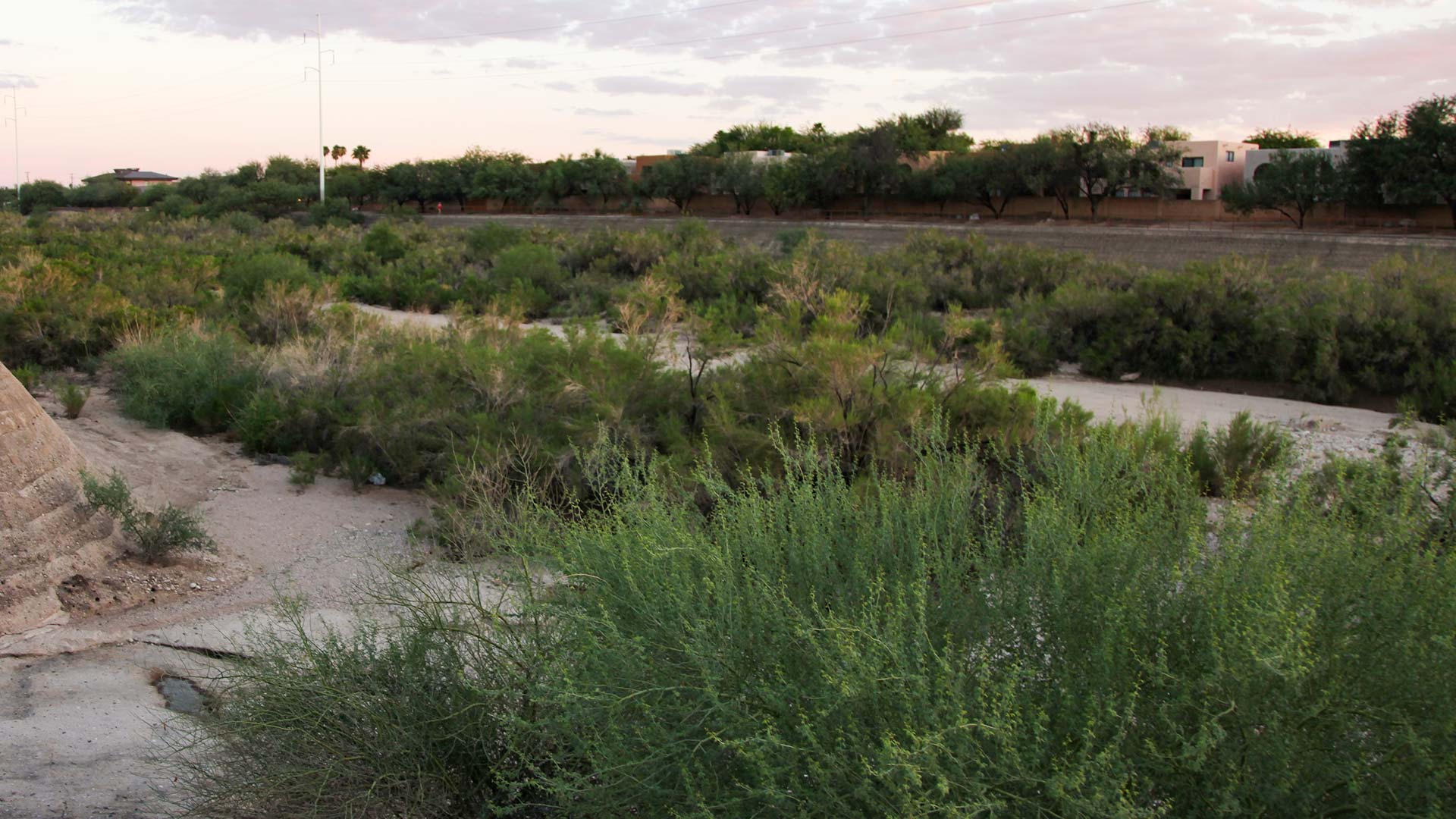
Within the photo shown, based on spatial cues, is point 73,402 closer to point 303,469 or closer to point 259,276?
point 303,469

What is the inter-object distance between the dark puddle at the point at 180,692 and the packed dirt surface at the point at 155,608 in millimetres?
62

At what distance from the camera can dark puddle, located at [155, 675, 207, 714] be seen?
23.7ft

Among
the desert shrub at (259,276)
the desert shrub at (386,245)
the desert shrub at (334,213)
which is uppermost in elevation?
the desert shrub at (334,213)

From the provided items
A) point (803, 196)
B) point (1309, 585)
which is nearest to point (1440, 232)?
point (803, 196)

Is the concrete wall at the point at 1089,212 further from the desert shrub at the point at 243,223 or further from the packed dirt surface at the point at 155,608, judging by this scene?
the packed dirt surface at the point at 155,608

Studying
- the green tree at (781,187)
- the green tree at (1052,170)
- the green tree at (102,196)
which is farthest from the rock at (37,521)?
the green tree at (102,196)

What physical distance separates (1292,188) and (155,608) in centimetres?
4616

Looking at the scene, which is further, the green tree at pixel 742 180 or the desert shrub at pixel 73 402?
the green tree at pixel 742 180

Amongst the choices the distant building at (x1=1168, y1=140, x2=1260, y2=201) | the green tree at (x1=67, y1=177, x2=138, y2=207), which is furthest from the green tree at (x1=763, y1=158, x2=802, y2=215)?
the green tree at (x1=67, y1=177, x2=138, y2=207)

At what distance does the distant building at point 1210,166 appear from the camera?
5859 cm

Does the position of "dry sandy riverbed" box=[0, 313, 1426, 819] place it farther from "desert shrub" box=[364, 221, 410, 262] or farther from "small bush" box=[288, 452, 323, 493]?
"desert shrub" box=[364, 221, 410, 262]

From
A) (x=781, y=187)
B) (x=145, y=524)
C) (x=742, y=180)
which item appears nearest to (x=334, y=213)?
(x=742, y=180)

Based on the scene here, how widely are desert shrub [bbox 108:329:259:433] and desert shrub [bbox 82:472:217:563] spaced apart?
5715 millimetres

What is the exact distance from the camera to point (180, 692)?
297 inches
